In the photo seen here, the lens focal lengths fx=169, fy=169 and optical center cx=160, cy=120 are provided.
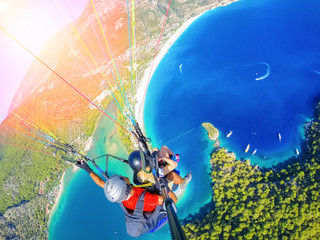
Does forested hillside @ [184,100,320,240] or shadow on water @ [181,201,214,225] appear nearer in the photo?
forested hillside @ [184,100,320,240]

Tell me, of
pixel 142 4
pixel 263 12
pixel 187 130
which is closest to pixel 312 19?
pixel 263 12

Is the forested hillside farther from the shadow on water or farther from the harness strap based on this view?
the harness strap

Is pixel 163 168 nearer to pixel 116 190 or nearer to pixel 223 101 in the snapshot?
pixel 116 190

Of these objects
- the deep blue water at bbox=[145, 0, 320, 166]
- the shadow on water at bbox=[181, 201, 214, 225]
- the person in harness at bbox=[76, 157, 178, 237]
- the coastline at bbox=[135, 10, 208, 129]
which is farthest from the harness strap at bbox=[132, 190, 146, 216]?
the coastline at bbox=[135, 10, 208, 129]

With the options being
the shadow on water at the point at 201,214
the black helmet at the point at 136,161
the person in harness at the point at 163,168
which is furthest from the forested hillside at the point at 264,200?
the black helmet at the point at 136,161

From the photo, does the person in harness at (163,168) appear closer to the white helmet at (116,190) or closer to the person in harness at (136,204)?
the person in harness at (136,204)

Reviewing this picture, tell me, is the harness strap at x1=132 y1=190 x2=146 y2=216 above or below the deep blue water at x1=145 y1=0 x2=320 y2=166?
above

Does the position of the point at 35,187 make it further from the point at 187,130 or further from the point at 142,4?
the point at 142,4
